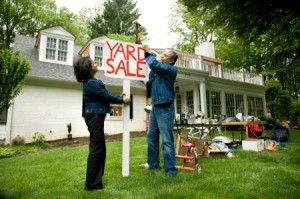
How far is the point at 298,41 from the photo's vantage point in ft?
17.7

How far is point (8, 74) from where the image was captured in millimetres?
6539

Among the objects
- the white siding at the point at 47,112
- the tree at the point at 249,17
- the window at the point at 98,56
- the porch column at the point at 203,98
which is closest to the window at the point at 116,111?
the white siding at the point at 47,112

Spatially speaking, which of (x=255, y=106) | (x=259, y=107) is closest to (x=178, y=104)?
(x=255, y=106)

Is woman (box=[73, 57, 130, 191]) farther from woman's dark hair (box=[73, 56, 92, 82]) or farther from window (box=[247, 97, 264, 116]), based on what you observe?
window (box=[247, 97, 264, 116])

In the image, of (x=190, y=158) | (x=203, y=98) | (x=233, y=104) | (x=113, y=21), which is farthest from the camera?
(x=113, y=21)

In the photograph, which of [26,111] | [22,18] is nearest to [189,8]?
[26,111]

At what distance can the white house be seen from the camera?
9.85 meters

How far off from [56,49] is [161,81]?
397 inches

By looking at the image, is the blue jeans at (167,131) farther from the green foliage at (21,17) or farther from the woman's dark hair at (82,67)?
the green foliage at (21,17)

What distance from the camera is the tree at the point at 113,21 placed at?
2745 cm

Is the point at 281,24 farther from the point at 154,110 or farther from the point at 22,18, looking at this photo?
the point at 22,18

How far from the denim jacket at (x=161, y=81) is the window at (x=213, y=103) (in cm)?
1131

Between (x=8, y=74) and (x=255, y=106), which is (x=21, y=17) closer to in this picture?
(x=8, y=74)

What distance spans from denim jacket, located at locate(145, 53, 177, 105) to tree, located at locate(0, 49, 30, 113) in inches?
205
